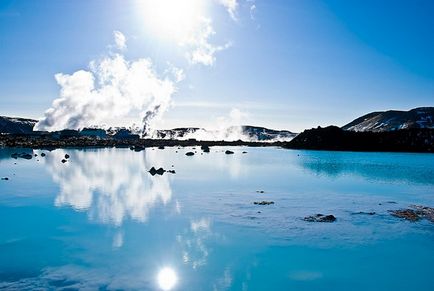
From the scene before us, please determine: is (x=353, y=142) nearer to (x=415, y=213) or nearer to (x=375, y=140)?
(x=375, y=140)

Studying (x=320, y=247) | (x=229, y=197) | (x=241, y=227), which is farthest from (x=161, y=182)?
(x=320, y=247)

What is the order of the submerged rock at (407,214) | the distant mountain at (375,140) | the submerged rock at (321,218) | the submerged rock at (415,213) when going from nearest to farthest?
1. the submerged rock at (321,218)
2. the submerged rock at (407,214)
3. the submerged rock at (415,213)
4. the distant mountain at (375,140)

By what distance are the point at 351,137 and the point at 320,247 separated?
95933 millimetres

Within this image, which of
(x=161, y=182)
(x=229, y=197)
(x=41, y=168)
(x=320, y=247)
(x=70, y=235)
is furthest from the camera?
(x=41, y=168)

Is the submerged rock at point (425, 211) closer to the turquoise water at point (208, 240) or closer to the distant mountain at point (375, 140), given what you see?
the turquoise water at point (208, 240)

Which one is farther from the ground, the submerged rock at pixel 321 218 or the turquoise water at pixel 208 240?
the submerged rock at pixel 321 218

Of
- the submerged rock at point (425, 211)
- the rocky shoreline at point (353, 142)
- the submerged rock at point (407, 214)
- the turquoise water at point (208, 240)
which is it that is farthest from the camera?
the rocky shoreline at point (353, 142)

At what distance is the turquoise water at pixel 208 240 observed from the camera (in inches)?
484

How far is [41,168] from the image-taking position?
4631 cm

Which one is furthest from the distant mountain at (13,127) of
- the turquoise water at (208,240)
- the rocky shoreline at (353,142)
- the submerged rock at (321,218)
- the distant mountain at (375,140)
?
the submerged rock at (321,218)

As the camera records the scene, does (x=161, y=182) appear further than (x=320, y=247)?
Yes

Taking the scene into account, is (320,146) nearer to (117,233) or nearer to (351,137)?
(351,137)

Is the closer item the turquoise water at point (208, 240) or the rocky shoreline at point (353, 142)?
the turquoise water at point (208, 240)

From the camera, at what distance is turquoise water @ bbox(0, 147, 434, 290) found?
40.3ft
